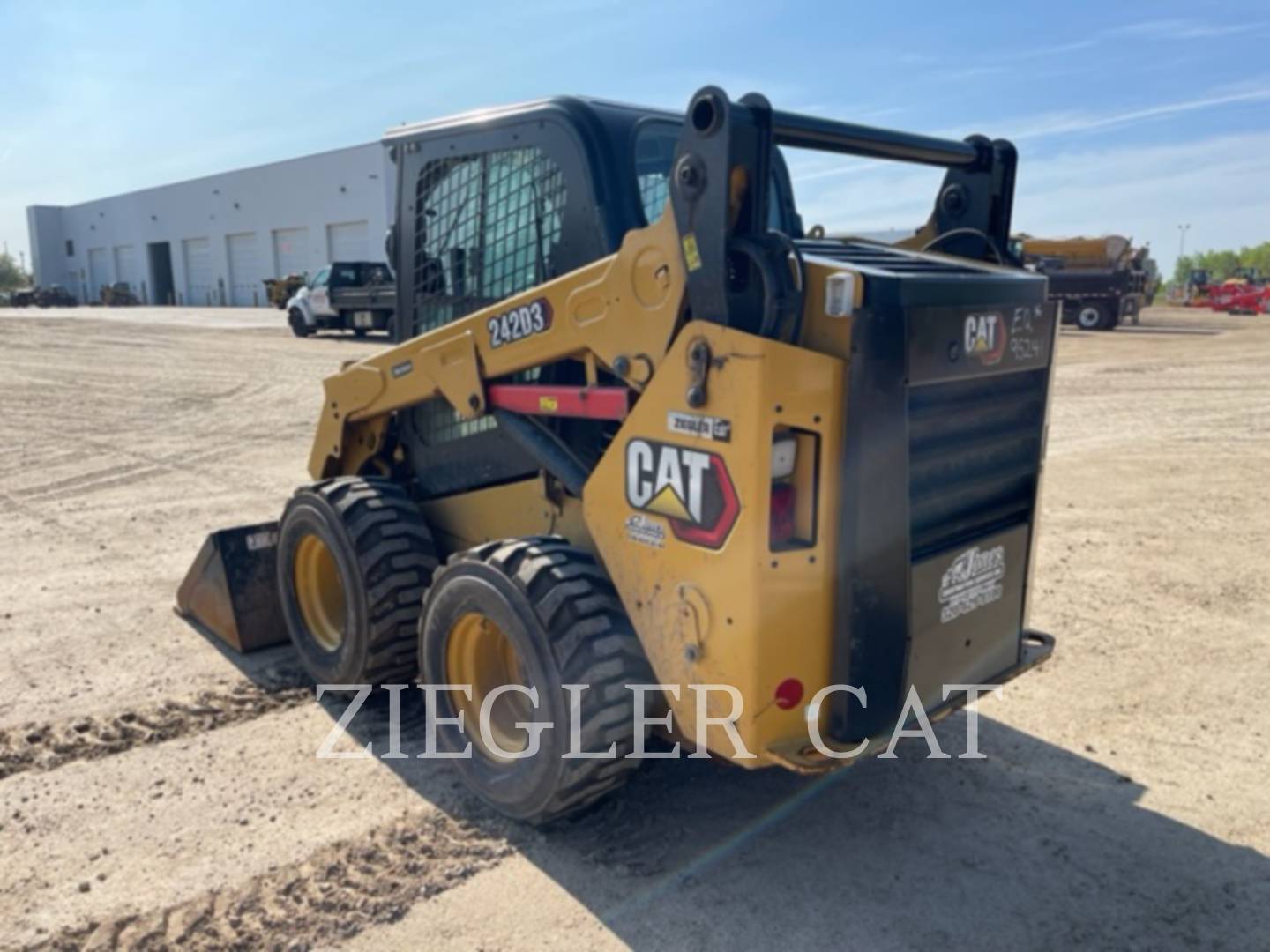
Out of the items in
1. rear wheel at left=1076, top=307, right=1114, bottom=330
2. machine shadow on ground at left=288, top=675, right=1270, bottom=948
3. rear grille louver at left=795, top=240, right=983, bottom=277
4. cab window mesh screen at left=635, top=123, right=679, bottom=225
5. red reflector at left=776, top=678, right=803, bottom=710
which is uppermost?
cab window mesh screen at left=635, top=123, right=679, bottom=225

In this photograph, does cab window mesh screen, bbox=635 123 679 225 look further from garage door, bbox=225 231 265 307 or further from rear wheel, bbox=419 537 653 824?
garage door, bbox=225 231 265 307

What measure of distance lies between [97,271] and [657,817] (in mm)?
79986

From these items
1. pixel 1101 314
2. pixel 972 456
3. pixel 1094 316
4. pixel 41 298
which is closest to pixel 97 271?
pixel 41 298

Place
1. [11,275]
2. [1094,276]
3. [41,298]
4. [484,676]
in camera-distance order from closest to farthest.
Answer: [484,676]
[1094,276]
[41,298]
[11,275]

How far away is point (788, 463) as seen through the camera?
292 centimetres

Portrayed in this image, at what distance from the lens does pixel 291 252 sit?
5275 centimetres

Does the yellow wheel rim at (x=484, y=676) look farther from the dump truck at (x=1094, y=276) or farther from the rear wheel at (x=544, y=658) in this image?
the dump truck at (x=1094, y=276)

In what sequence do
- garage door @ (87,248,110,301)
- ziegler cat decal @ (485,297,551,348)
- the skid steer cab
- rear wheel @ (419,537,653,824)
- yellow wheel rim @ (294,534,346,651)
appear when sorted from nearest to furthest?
1. the skid steer cab
2. rear wheel @ (419,537,653,824)
3. ziegler cat decal @ (485,297,551,348)
4. yellow wheel rim @ (294,534,346,651)
5. garage door @ (87,248,110,301)

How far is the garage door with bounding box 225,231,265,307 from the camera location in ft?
182

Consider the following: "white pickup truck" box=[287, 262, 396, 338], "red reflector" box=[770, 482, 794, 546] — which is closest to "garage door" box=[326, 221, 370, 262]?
"white pickup truck" box=[287, 262, 396, 338]

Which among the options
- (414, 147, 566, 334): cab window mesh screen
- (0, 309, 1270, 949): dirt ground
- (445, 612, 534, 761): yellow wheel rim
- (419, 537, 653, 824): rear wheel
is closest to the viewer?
(0, 309, 1270, 949): dirt ground

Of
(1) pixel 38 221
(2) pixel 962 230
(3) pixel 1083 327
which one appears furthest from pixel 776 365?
(1) pixel 38 221

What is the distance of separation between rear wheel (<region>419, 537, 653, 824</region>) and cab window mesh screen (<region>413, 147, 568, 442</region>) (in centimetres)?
93

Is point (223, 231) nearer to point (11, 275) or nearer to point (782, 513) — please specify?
point (11, 275)
